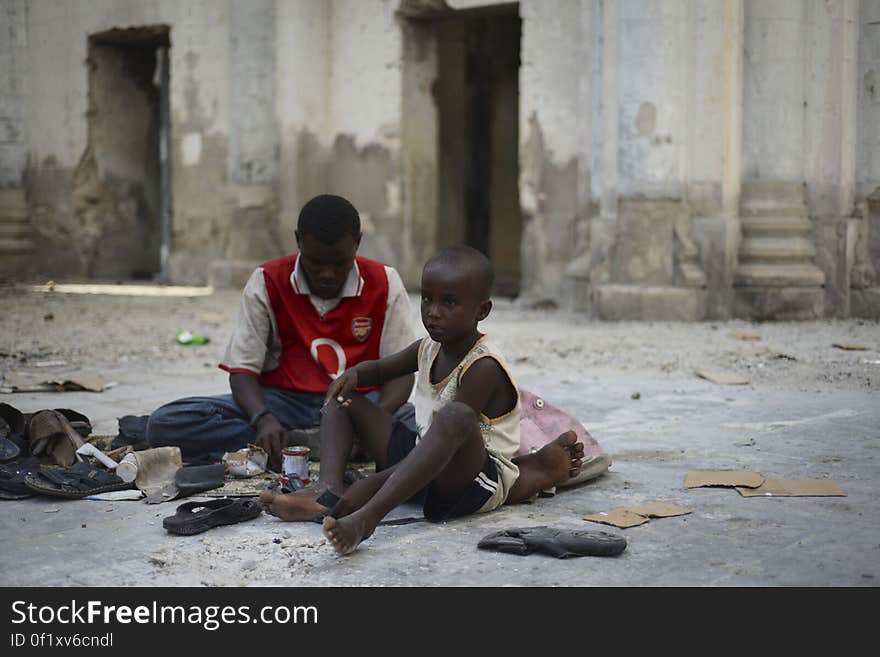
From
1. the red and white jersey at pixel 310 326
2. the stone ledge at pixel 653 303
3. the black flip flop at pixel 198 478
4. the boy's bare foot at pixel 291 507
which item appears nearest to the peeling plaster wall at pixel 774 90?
the stone ledge at pixel 653 303

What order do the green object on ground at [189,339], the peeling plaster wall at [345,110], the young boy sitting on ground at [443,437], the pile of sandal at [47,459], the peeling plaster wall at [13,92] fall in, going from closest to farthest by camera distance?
the young boy sitting on ground at [443,437] → the pile of sandal at [47,459] → the green object on ground at [189,339] → the peeling plaster wall at [345,110] → the peeling plaster wall at [13,92]

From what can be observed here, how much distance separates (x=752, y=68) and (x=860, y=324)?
2.13 metres

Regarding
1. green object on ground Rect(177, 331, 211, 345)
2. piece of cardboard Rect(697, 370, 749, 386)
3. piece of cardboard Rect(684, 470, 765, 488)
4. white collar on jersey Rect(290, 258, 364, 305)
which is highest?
white collar on jersey Rect(290, 258, 364, 305)

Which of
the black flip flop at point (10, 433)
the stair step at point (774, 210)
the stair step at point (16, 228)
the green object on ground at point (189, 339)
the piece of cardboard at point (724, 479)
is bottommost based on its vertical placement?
the piece of cardboard at point (724, 479)

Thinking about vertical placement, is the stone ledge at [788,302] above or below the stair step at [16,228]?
below

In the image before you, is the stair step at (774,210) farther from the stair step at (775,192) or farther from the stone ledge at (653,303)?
the stone ledge at (653,303)

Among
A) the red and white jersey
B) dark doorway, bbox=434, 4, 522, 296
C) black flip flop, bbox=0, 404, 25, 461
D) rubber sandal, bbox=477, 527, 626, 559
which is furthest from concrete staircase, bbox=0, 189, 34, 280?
rubber sandal, bbox=477, 527, 626, 559

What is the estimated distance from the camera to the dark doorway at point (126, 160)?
534 inches

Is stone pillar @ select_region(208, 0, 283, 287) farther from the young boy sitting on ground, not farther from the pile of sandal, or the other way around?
the young boy sitting on ground

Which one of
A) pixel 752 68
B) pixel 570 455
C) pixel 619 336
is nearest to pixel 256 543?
pixel 570 455

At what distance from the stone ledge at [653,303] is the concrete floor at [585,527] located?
12.8ft

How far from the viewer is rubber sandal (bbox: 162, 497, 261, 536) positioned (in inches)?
116

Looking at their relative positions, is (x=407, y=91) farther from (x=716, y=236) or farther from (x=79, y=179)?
(x=79, y=179)

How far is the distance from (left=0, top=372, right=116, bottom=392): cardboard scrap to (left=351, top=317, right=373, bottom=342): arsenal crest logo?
7.00ft
